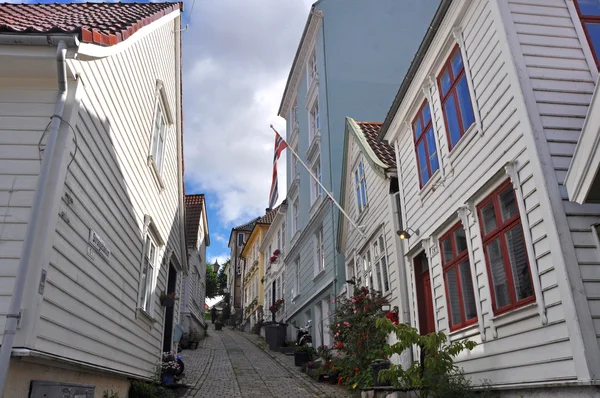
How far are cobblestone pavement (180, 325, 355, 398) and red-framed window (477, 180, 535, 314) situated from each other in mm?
4816

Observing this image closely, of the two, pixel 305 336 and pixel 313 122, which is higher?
pixel 313 122

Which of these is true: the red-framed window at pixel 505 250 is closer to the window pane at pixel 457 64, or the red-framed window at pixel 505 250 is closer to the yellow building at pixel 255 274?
the window pane at pixel 457 64

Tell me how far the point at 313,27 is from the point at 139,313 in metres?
15.3

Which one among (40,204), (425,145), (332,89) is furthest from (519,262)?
(332,89)

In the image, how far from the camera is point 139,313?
9094mm

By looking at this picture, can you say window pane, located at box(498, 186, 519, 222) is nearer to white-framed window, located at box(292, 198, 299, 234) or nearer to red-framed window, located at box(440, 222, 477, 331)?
red-framed window, located at box(440, 222, 477, 331)

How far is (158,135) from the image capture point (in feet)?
36.0

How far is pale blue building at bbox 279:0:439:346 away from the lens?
59.9 ft

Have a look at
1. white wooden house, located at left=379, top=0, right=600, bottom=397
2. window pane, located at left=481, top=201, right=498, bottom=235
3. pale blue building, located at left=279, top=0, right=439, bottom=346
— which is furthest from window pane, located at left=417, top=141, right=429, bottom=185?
pale blue building, located at left=279, top=0, right=439, bottom=346

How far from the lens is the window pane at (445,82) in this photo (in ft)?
27.2

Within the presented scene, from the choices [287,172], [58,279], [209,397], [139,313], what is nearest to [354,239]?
[209,397]

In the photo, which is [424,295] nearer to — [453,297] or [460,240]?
[453,297]

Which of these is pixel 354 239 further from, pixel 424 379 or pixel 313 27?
pixel 313 27

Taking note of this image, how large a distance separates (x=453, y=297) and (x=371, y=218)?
465cm
